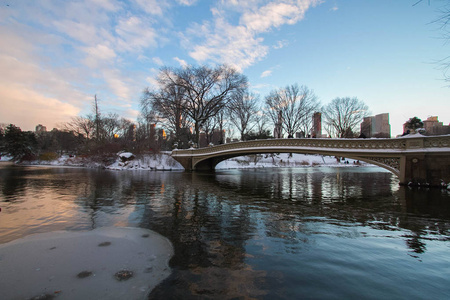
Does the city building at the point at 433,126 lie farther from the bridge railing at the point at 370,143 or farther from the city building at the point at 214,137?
the city building at the point at 214,137

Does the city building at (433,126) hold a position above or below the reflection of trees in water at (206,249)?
above

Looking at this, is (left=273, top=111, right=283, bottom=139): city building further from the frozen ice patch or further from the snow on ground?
the frozen ice patch

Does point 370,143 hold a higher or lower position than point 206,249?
higher

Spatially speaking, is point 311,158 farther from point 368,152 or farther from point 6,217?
point 6,217

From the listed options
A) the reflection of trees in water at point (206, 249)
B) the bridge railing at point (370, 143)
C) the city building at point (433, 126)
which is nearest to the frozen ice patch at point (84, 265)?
the reflection of trees in water at point (206, 249)

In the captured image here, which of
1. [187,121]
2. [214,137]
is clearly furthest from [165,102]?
[214,137]

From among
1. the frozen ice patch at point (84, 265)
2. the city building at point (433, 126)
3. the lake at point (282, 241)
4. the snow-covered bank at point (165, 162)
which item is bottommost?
the lake at point (282, 241)

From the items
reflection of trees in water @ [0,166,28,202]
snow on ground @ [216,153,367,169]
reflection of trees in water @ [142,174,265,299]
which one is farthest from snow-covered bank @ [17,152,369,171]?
reflection of trees in water @ [142,174,265,299]

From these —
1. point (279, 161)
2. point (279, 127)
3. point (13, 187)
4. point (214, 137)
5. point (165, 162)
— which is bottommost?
point (13, 187)

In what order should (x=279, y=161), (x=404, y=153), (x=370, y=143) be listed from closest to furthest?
(x=404, y=153), (x=370, y=143), (x=279, y=161)

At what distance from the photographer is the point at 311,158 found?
49.6 metres

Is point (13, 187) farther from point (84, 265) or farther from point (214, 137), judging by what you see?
point (214, 137)

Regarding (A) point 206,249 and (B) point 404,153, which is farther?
(B) point 404,153

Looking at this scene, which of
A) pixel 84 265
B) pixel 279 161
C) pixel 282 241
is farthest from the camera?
pixel 279 161
